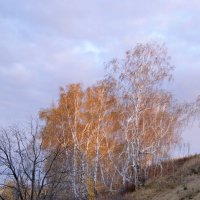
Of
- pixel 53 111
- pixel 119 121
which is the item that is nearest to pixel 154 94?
pixel 119 121

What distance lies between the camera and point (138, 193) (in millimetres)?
33156

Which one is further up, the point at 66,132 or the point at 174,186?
the point at 66,132

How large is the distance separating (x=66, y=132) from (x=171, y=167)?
8.99 m

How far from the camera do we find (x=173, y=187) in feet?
102

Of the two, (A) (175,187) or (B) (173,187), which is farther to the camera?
(B) (173,187)

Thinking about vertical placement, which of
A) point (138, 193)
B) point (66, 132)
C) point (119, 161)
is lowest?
point (138, 193)

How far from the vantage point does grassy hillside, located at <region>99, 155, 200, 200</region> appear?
27.7m

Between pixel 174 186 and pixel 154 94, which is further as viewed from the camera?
pixel 154 94

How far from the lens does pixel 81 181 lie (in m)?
36.1

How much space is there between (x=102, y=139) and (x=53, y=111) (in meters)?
5.33

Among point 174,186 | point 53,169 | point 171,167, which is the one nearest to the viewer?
point 53,169

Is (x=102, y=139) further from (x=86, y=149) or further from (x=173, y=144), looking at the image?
(x=173, y=144)

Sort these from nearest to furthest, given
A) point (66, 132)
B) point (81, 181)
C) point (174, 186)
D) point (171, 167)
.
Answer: point (174, 186)
point (81, 181)
point (171, 167)
point (66, 132)

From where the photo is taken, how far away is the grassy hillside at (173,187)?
27.7m
